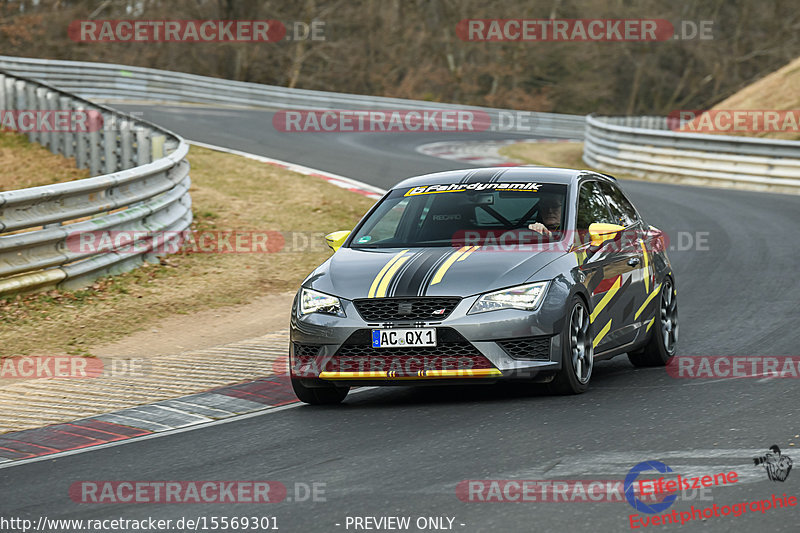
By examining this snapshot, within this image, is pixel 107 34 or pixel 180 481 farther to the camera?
pixel 107 34

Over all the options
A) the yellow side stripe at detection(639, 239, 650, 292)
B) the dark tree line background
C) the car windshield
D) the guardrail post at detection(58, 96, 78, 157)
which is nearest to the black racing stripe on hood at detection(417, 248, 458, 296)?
the car windshield

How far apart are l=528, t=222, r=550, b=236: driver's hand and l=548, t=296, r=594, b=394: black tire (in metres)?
0.63

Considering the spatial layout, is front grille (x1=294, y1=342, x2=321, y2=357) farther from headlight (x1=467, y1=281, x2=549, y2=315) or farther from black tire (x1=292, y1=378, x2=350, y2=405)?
headlight (x1=467, y1=281, x2=549, y2=315)

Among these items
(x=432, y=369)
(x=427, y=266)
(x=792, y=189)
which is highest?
(x=427, y=266)

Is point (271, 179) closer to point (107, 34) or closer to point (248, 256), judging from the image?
point (248, 256)

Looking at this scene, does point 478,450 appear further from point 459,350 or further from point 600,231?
point 600,231

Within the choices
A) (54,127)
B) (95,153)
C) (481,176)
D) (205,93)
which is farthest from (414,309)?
(205,93)

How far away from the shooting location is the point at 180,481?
6.05m

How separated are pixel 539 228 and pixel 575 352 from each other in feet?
3.34

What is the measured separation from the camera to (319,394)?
26.2 ft

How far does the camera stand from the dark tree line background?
50594mm

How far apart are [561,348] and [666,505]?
7.98 feet

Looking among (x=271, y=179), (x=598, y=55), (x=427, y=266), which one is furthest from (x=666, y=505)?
(x=598, y=55)

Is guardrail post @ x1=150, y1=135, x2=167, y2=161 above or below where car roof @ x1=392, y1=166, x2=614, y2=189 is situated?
below
